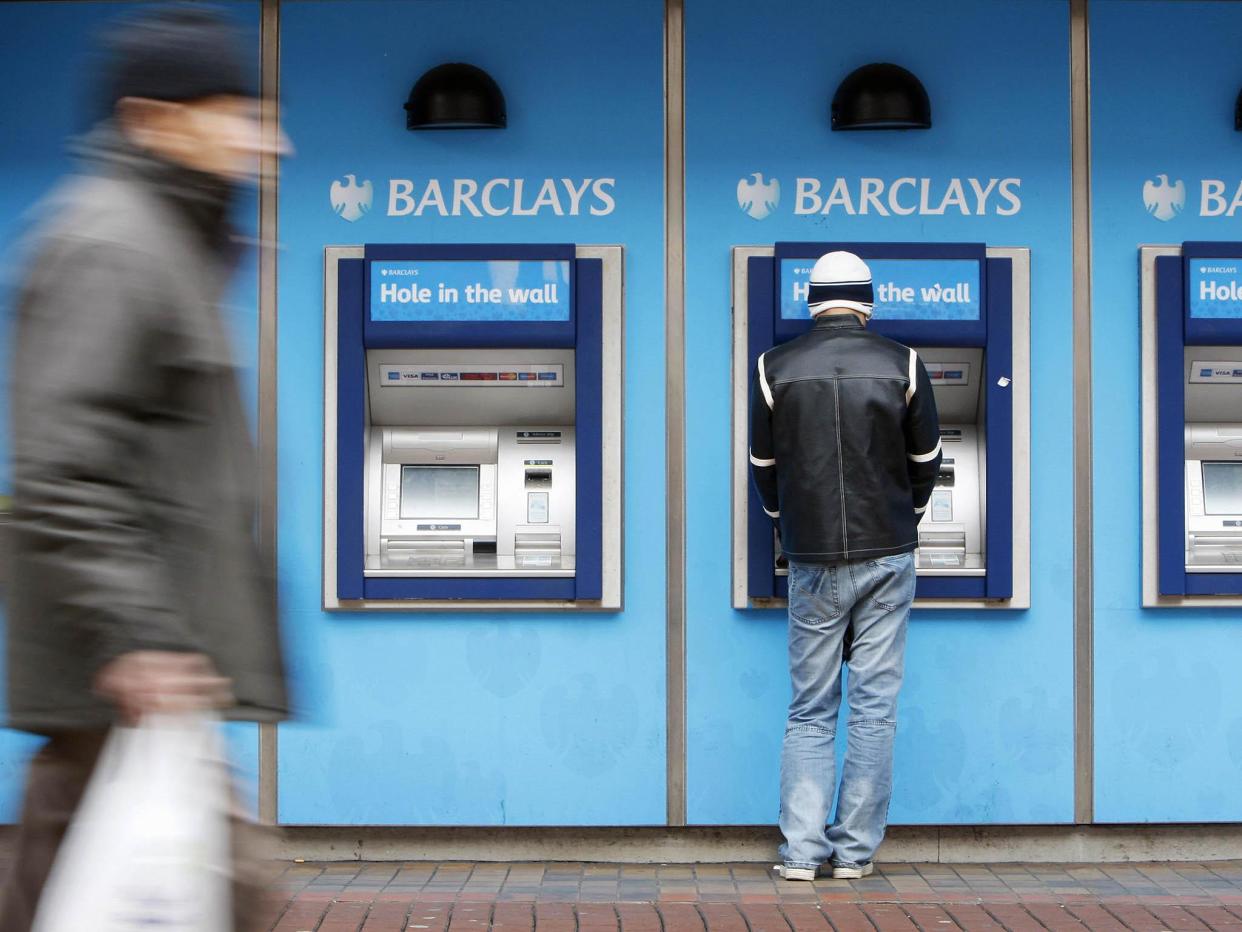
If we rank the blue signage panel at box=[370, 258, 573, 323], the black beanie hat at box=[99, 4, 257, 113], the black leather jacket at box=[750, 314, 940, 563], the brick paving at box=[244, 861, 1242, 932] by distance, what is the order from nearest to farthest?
the black beanie hat at box=[99, 4, 257, 113] → the brick paving at box=[244, 861, 1242, 932] → the black leather jacket at box=[750, 314, 940, 563] → the blue signage panel at box=[370, 258, 573, 323]

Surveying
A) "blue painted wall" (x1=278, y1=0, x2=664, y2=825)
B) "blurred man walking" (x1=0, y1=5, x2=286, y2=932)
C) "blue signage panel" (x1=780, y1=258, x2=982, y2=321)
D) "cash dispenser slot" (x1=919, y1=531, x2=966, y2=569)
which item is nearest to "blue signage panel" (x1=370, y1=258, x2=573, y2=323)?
"blue painted wall" (x1=278, y1=0, x2=664, y2=825)

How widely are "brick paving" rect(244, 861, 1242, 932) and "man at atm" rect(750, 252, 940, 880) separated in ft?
0.77

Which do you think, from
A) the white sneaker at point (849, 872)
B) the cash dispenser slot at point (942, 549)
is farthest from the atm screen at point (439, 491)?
the white sneaker at point (849, 872)

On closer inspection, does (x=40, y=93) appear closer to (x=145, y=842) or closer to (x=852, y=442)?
(x=852, y=442)

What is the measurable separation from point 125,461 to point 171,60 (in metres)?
0.58

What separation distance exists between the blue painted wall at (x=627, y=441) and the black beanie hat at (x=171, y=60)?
3.11m

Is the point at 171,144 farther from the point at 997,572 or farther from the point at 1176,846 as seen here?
the point at 1176,846

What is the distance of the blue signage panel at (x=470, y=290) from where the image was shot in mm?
5188

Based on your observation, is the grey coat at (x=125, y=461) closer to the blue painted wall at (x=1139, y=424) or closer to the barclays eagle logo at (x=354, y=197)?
the barclays eagle logo at (x=354, y=197)

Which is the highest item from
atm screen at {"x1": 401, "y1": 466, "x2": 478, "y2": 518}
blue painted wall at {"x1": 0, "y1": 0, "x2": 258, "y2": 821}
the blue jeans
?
blue painted wall at {"x1": 0, "y1": 0, "x2": 258, "y2": 821}

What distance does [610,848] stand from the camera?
209 inches

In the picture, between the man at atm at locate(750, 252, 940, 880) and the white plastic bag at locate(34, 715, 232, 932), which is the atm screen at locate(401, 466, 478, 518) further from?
the white plastic bag at locate(34, 715, 232, 932)

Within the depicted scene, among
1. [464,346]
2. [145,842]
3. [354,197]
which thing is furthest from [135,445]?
[354,197]

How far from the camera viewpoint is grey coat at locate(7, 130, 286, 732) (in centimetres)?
201
